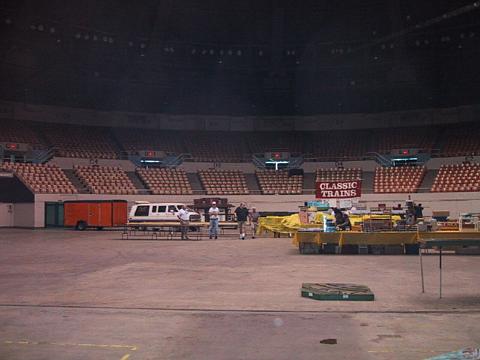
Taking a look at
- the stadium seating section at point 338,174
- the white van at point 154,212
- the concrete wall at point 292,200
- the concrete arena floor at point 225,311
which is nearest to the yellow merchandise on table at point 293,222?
the white van at point 154,212

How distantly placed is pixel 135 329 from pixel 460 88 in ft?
147

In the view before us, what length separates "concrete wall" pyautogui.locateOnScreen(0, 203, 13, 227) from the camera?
3888 cm

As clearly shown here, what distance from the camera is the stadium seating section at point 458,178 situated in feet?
133

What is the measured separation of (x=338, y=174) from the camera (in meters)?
47.5

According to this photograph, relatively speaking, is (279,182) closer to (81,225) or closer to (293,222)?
(81,225)

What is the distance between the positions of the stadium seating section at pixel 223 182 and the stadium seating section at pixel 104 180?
677 cm

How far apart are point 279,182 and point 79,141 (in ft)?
61.1

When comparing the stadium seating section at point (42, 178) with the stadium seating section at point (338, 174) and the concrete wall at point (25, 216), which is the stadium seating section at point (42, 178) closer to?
the concrete wall at point (25, 216)

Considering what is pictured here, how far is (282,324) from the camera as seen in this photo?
822 cm

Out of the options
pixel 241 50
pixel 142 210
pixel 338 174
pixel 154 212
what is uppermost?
pixel 241 50

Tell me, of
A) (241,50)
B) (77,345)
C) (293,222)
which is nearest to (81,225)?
(293,222)

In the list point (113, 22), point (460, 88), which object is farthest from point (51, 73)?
point (460, 88)

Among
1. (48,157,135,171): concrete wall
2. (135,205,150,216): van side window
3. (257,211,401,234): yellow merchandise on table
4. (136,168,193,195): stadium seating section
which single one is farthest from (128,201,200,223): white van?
(48,157,135,171): concrete wall

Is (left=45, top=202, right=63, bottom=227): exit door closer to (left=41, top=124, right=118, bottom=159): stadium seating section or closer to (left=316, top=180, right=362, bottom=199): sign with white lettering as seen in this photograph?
(left=41, top=124, right=118, bottom=159): stadium seating section
